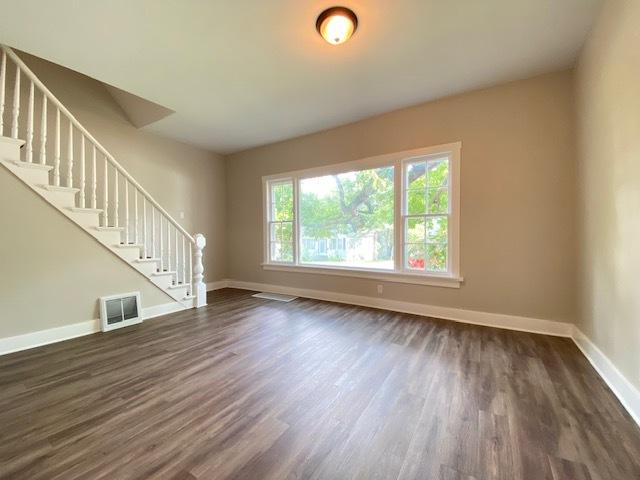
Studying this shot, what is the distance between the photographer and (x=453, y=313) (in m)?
3.41

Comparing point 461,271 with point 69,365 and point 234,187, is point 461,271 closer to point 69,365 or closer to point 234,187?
point 69,365

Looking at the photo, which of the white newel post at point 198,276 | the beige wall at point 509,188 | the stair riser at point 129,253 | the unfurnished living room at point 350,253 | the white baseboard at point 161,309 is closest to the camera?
the unfurnished living room at point 350,253

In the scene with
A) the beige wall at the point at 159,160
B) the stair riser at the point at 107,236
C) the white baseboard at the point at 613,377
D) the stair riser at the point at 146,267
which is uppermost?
the beige wall at the point at 159,160

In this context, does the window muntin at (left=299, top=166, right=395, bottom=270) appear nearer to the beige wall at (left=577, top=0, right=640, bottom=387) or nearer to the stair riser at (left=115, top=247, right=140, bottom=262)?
the beige wall at (left=577, top=0, right=640, bottom=387)

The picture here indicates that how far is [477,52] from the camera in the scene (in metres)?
2.54

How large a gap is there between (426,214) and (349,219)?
1226 millimetres

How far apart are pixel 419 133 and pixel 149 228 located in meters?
4.39

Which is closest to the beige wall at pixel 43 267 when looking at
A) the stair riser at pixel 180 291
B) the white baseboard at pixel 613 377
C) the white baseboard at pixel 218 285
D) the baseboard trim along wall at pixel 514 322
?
the stair riser at pixel 180 291

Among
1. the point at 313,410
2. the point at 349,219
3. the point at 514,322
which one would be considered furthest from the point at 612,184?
the point at 349,219

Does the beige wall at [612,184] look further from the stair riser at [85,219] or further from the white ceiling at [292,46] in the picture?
the stair riser at [85,219]

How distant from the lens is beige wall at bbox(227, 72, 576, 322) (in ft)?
9.30

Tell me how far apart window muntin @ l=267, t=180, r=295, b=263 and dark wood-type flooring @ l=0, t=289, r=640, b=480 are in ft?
7.69

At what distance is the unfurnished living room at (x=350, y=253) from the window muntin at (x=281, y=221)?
0.55 m

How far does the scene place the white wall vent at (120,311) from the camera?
3.14 metres
